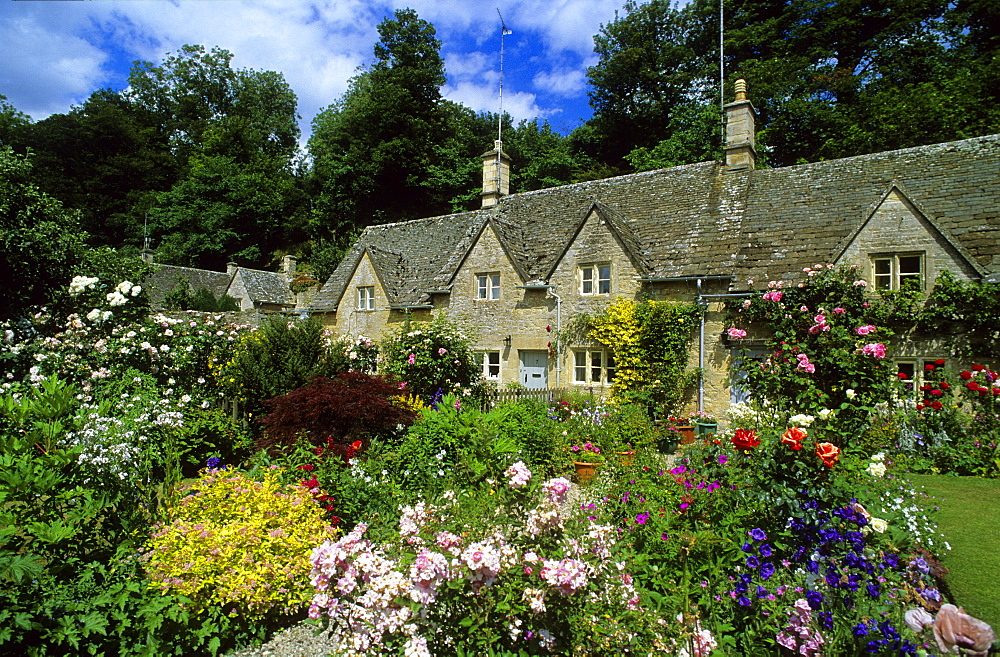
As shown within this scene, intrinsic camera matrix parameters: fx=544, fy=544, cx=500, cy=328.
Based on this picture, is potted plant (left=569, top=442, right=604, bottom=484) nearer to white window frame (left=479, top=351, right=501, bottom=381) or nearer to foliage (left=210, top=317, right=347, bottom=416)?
foliage (left=210, top=317, right=347, bottom=416)

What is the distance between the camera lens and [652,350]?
54.0 ft

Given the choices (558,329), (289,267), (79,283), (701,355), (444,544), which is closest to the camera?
(444,544)

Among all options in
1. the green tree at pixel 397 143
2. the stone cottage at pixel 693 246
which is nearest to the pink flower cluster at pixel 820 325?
the stone cottage at pixel 693 246

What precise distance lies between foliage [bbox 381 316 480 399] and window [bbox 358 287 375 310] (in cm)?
995

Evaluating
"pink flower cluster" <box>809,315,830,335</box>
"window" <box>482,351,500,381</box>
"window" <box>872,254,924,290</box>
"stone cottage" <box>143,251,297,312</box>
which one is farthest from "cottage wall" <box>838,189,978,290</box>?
"stone cottage" <box>143,251,297,312</box>

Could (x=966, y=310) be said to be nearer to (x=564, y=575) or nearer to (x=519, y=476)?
(x=519, y=476)

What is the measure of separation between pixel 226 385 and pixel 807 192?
58.1 ft

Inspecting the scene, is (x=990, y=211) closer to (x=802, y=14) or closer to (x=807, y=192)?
(x=807, y=192)

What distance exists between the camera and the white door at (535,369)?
19.3m

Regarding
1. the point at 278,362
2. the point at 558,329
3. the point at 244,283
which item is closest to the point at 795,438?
the point at 278,362

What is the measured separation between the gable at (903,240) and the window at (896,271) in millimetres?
171

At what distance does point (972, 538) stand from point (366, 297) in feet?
73.3

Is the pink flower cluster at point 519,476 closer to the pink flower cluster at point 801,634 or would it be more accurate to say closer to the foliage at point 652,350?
the pink flower cluster at point 801,634

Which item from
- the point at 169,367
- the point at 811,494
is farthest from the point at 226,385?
the point at 811,494
